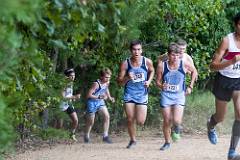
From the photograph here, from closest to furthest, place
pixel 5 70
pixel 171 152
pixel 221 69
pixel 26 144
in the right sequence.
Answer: pixel 5 70
pixel 221 69
pixel 171 152
pixel 26 144

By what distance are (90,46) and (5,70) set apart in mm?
9902

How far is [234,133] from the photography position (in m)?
8.95

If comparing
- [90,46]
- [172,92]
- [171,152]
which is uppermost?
[90,46]

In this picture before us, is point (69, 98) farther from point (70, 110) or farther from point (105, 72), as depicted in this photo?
point (105, 72)

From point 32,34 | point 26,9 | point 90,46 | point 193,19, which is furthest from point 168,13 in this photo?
point 26,9

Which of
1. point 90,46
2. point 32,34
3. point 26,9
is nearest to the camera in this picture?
point 26,9

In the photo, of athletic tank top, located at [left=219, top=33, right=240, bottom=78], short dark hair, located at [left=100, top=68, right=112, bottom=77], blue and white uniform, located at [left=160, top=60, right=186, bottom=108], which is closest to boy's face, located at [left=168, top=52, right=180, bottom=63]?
blue and white uniform, located at [left=160, top=60, right=186, bottom=108]

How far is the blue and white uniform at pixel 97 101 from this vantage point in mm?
13156

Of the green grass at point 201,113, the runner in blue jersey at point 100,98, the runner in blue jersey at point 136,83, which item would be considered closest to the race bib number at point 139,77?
the runner in blue jersey at point 136,83

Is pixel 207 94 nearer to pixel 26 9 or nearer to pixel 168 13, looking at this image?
pixel 168 13

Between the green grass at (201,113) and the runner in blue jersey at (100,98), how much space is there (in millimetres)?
2597

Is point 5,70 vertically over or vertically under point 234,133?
over

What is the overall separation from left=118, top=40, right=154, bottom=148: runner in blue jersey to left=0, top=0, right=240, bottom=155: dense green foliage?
550mm

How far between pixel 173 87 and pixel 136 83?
2.65 feet
